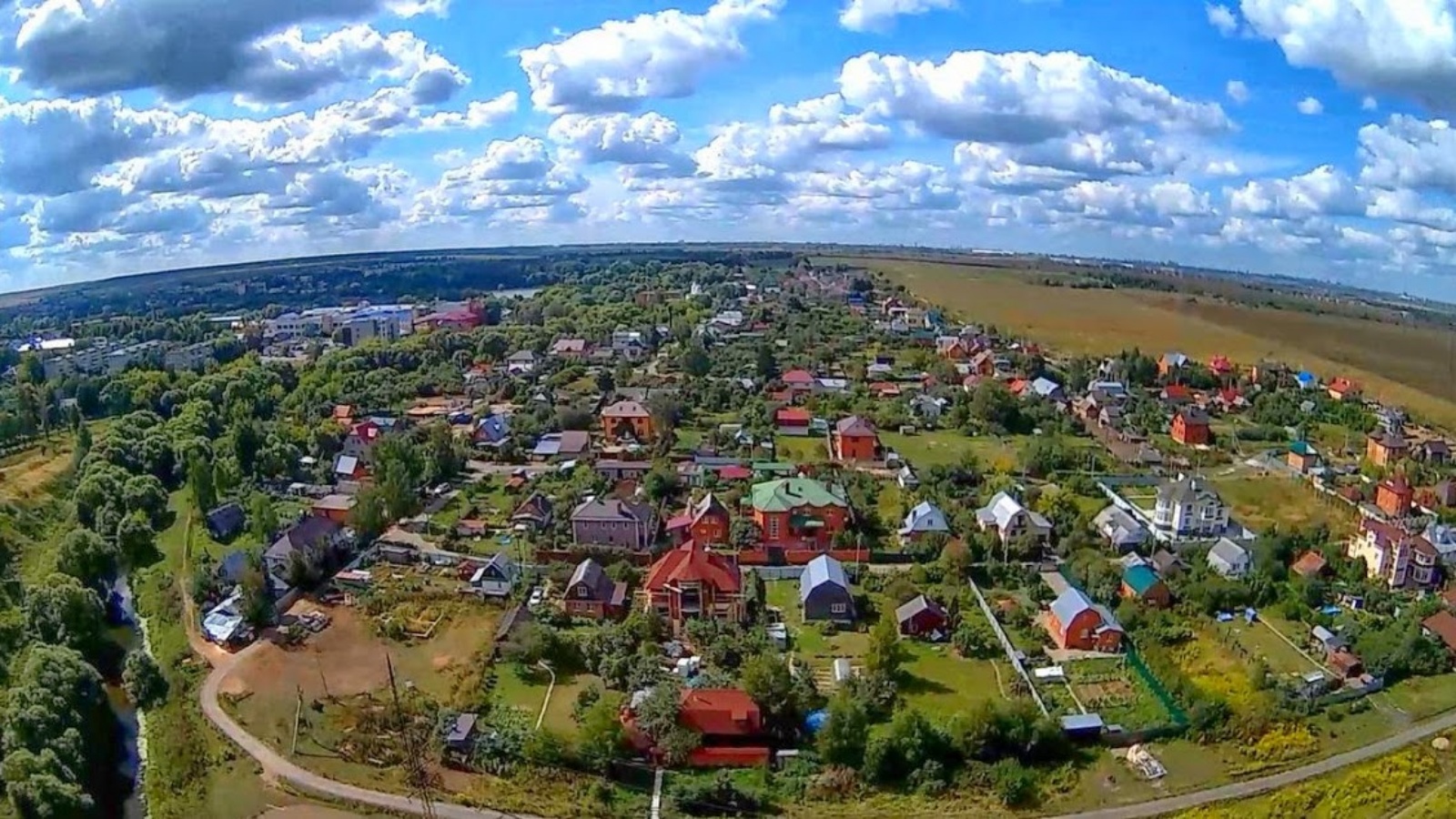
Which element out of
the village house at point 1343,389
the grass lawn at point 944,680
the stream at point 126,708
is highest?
the village house at point 1343,389

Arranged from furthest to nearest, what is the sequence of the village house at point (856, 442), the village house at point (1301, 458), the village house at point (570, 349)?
the village house at point (570, 349), the village house at point (856, 442), the village house at point (1301, 458)

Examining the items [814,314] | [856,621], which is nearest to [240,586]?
[856,621]

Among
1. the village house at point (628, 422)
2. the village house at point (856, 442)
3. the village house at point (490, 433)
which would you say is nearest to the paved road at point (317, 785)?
the village house at point (490, 433)

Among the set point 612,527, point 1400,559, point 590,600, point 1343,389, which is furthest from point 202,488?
point 1343,389

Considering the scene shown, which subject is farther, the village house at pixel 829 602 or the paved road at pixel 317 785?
the village house at pixel 829 602

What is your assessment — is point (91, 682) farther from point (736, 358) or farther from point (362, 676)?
point (736, 358)

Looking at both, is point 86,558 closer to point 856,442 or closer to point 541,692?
point 541,692

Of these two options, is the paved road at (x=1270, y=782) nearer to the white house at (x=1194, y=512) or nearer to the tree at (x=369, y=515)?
the white house at (x=1194, y=512)

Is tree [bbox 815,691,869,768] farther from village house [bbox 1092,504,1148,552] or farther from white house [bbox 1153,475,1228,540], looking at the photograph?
white house [bbox 1153,475,1228,540]
